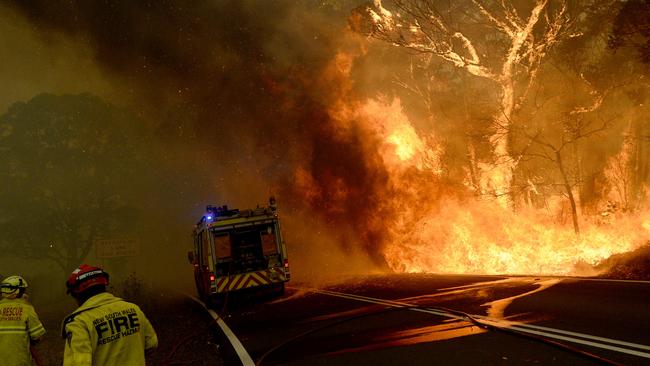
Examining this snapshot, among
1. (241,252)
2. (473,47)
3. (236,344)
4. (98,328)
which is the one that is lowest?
(236,344)

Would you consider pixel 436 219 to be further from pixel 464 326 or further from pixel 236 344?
pixel 236 344

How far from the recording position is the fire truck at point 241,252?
1445cm

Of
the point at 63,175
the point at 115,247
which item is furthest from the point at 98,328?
the point at 63,175

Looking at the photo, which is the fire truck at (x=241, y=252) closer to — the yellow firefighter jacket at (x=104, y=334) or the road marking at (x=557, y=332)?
the road marking at (x=557, y=332)

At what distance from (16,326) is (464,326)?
5.93 m

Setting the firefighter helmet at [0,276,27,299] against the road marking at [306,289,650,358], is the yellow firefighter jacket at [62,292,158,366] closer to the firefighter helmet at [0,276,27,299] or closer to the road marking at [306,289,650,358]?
the firefighter helmet at [0,276,27,299]

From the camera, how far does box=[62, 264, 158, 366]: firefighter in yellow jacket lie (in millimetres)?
3408

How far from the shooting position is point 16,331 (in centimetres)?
523

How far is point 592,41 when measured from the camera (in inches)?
951

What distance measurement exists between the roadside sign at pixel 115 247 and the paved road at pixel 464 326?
289 inches

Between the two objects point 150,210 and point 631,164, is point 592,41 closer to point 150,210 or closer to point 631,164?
point 631,164

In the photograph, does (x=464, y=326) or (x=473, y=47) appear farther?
(x=473, y=47)

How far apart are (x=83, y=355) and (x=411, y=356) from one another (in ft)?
13.0

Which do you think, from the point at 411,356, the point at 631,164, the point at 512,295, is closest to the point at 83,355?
the point at 411,356
